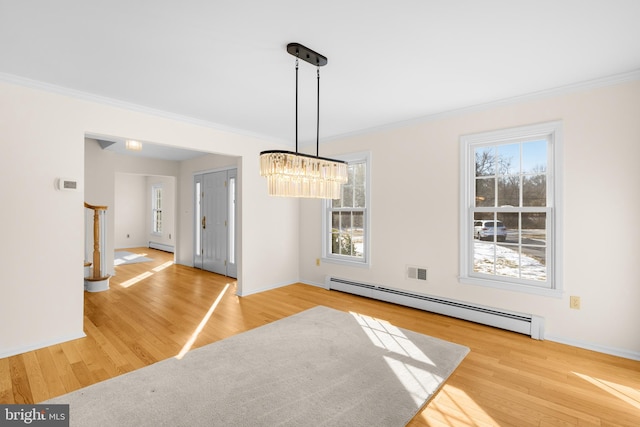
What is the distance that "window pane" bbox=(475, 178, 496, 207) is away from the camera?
3.59 meters

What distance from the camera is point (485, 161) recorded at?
3.64m

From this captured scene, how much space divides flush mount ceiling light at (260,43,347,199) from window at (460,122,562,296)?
6.52 feet

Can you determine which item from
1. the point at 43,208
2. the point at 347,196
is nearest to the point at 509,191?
the point at 347,196

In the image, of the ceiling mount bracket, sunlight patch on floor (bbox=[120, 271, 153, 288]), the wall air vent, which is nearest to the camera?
the ceiling mount bracket

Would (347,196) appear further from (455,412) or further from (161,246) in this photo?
(161,246)

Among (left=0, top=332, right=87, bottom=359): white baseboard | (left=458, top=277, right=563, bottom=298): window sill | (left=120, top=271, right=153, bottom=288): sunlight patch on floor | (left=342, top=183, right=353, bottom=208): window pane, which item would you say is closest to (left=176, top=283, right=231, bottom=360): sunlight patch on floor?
(left=0, top=332, right=87, bottom=359): white baseboard

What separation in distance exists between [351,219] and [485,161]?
2078mm

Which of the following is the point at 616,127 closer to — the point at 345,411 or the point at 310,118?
the point at 310,118

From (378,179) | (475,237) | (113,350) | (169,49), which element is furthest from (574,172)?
(113,350)

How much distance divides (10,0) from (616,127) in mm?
4663

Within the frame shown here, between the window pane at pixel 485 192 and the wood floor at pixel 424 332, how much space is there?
1.43 m

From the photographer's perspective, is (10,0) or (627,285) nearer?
(10,0)

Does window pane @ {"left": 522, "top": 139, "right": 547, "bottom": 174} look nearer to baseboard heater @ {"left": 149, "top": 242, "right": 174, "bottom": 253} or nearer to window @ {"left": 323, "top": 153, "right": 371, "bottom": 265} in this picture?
window @ {"left": 323, "top": 153, "right": 371, "bottom": 265}

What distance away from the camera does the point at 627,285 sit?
2.77 meters
